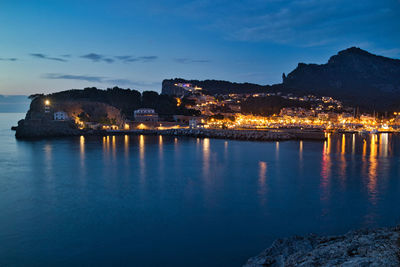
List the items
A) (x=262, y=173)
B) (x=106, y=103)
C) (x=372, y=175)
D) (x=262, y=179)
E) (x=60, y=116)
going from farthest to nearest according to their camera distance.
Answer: (x=106, y=103), (x=60, y=116), (x=262, y=173), (x=372, y=175), (x=262, y=179)

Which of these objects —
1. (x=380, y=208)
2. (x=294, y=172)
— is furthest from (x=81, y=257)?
(x=294, y=172)

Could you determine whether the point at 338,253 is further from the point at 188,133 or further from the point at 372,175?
the point at 188,133

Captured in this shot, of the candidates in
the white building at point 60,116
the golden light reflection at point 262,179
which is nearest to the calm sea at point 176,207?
the golden light reflection at point 262,179

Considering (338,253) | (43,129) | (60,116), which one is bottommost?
(338,253)

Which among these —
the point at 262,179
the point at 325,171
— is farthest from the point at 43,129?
the point at 325,171

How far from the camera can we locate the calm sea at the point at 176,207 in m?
6.41

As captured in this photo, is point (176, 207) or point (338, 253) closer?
point (338, 253)

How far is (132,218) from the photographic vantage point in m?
8.37

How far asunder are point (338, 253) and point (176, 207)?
19.1 ft

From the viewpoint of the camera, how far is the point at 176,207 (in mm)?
9359

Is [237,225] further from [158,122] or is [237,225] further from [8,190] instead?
[158,122]

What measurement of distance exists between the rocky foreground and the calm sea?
0.93 m

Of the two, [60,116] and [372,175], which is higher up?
[60,116]

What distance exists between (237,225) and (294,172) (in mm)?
8172
